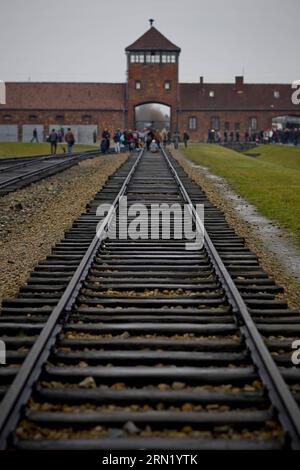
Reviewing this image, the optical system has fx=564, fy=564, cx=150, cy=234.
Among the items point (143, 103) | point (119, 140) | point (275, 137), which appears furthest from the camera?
point (143, 103)

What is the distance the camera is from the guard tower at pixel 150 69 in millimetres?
63656

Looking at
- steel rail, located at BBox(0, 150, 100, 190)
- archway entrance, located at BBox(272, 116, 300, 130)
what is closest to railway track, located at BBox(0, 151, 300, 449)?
steel rail, located at BBox(0, 150, 100, 190)

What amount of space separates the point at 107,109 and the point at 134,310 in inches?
2422

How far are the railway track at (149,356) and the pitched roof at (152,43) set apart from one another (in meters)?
59.1

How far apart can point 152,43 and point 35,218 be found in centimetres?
5508

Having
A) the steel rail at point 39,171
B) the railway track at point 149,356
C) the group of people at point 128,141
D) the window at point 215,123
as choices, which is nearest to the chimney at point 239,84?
the window at point 215,123

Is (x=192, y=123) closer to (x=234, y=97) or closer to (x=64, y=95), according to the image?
(x=234, y=97)

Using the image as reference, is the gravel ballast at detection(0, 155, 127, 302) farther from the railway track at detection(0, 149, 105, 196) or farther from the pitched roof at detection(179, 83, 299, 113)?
the pitched roof at detection(179, 83, 299, 113)

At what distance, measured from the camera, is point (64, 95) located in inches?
2645

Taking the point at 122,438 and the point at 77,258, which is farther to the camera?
the point at 77,258

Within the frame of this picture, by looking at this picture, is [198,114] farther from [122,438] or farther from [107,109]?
[122,438]

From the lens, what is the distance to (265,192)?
17828mm

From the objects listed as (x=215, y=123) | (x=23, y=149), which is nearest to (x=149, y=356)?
(x=23, y=149)
